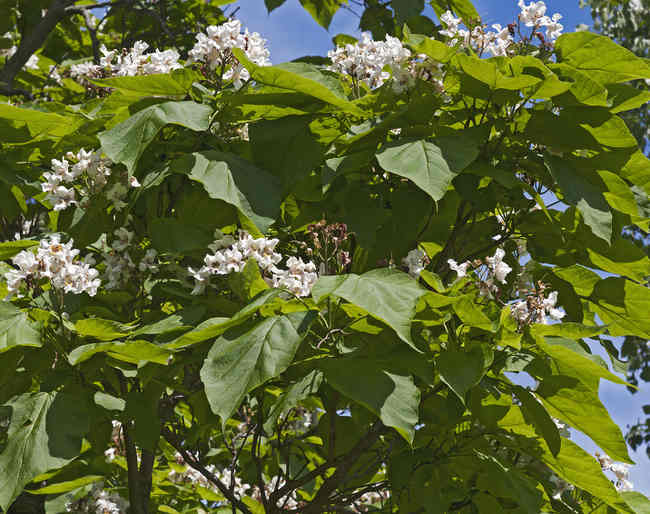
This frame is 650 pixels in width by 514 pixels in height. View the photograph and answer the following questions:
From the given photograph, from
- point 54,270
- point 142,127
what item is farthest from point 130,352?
point 142,127

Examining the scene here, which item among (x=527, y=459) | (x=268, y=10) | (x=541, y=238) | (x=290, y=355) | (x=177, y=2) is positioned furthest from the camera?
(x=177, y=2)

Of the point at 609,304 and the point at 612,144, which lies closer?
the point at 612,144

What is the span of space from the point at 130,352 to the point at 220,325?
10.1 inches

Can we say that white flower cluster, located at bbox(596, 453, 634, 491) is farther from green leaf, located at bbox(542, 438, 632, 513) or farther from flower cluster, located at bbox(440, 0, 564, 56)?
flower cluster, located at bbox(440, 0, 564, 56)

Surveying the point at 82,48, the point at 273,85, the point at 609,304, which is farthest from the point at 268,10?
the point at 82,48

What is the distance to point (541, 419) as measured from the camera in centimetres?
173

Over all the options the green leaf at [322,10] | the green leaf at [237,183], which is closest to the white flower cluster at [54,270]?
the green leaf at [237,183]

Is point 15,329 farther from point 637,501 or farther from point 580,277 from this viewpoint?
point 637,501

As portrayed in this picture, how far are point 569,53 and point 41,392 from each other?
5.18ft

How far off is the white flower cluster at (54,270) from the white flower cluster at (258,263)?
0.99ft

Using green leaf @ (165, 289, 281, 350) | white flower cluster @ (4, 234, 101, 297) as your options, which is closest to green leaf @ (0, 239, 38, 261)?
white flower cluster @ (4, 234, 101, 297)

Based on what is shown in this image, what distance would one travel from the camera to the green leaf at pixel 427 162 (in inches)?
62.2

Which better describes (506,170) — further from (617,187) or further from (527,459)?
(527,459)

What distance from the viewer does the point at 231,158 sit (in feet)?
5.75
